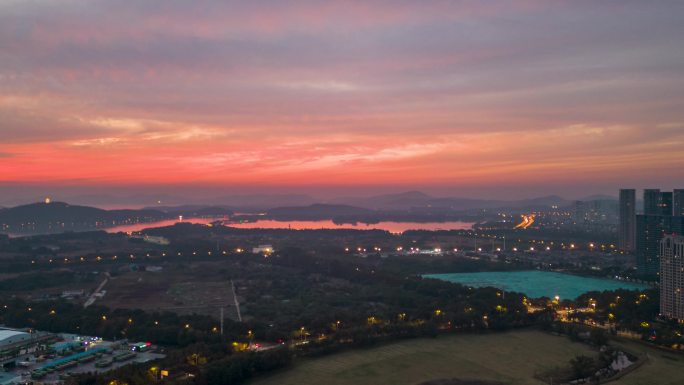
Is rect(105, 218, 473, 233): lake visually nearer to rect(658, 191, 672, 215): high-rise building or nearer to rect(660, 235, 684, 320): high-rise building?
rect(658, 191, 672, 215): high-rise building

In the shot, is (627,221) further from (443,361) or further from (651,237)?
(443,361)

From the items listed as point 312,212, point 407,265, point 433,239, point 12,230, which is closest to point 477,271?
point 407,265

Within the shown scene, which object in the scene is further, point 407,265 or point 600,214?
point 600,214

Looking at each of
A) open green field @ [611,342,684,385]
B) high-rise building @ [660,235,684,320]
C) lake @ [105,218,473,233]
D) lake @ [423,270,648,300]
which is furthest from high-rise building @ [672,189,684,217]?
lake @ [105,218,473,233]

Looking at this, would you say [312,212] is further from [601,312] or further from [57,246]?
[601,312]

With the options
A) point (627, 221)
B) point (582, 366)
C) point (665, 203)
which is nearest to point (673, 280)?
point (582, 366)

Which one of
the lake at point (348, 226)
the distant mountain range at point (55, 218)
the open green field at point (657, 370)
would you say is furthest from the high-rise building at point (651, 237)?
the distant mountain range at point (55, 218)

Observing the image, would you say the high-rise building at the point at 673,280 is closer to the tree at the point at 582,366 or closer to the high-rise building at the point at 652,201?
the tree at the point at 582,366
